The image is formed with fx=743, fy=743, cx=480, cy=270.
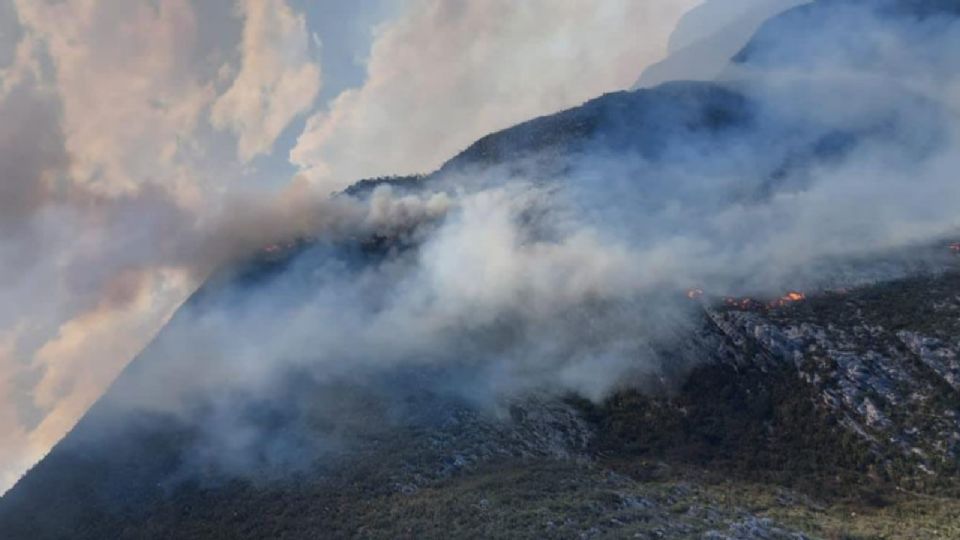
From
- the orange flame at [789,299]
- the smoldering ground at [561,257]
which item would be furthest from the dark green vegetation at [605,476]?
the smoldering ground at [561,257]

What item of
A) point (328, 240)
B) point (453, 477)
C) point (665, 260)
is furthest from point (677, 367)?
point (328, 240)

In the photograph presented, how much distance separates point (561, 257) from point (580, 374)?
26.1 m

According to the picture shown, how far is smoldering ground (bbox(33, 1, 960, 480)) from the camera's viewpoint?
103062 mm

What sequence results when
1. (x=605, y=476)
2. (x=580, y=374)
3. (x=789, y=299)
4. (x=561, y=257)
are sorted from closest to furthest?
(x=605, y=476)
(x=789, y=299)
(x=580, y=374)
(x=561, y=257)

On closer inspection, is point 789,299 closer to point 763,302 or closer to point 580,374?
point 763,302

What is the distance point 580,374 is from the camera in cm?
10488

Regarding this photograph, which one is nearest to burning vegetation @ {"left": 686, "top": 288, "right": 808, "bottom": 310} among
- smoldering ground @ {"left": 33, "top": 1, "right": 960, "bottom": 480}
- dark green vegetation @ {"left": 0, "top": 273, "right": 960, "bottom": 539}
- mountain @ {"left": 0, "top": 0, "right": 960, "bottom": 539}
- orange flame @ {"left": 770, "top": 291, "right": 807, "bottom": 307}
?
orange flame @ {"left": 770, "top": 291, "right": 807, "bottom": 307}

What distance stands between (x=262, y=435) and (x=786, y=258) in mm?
79559

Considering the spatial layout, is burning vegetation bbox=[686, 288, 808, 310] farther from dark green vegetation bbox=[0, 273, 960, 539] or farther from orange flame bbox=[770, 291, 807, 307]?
dark green vegetation bbox=[0, 273, 960, 539]

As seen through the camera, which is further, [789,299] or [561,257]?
[561,257]

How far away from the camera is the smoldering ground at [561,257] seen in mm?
103062

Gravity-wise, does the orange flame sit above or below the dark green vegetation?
above

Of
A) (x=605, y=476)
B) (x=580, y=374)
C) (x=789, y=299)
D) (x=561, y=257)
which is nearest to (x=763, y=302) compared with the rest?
(x=789, y=299)

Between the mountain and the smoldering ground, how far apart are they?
20.7 inches
